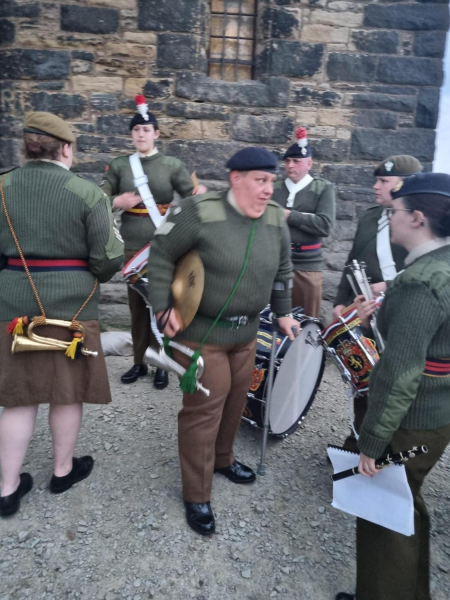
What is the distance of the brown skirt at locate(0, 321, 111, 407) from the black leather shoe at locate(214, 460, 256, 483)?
0.88 m

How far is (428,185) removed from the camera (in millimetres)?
1668

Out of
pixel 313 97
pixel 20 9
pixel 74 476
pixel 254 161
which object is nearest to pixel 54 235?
pixel 254 161

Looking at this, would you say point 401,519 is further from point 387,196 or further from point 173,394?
point 173,394

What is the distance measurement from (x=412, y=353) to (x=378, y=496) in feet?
1.88

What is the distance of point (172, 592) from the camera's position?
213cm

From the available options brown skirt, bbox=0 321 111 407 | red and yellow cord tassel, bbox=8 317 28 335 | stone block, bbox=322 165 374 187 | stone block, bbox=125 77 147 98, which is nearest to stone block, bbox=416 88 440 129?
stone block, bbox=322 165 374 187

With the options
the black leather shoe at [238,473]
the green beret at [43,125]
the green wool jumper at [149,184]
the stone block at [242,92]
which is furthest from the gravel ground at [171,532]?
the stone block at [242,92]

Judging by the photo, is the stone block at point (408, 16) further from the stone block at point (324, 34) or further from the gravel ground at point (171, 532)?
the gravel ground at point (171, 532)

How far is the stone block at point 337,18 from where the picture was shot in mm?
4750

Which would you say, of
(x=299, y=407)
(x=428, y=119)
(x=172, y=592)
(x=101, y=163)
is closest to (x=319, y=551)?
(x=172, y=592)

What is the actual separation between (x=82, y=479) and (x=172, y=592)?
35.9 inches

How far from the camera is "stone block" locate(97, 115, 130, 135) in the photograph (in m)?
4.78

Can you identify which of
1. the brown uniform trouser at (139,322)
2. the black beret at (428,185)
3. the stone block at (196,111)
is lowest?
the brown uniform trouser at (139,322)

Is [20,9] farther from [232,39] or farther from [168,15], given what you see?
[232,39]
